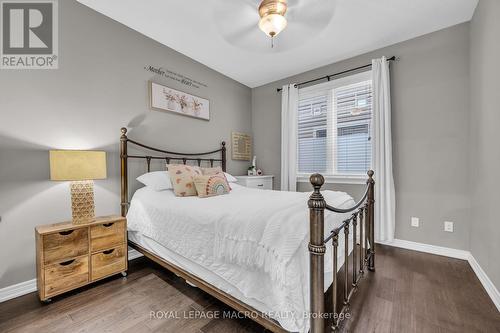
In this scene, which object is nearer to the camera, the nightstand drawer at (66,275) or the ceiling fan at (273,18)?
the nightstand drawer at (66,275)

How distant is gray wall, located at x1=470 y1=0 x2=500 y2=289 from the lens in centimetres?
171

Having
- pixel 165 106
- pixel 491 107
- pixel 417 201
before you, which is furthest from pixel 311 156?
pixel 165 106

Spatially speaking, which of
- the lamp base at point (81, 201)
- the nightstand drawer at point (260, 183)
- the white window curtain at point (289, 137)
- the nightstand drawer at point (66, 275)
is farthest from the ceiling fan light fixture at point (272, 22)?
the nightstand drawer at point (66, 275)

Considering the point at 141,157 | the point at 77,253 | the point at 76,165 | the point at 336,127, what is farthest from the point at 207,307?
the point at 336,127

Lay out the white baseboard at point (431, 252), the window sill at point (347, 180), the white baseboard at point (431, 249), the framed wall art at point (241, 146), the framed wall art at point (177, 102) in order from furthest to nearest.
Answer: the framed wall art at point (241, 146), the window sill at point (347, 180), the framed wall art at point (177, 102), the white baseboard at point (431, 249), the white baseboard at point (431, 252)

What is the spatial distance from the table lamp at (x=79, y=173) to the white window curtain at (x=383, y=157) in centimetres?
313

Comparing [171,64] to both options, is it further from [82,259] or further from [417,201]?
[417,201]

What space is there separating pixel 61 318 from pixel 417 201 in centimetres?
368

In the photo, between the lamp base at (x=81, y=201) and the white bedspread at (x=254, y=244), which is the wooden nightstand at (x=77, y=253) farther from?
the white bedspread at (x=254, y=244)

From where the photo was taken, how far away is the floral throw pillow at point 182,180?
231 cm

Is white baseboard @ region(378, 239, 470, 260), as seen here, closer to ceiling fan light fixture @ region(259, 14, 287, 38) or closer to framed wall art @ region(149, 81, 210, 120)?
ceiling fan light fixture @ region(259, 14, 287, 38)

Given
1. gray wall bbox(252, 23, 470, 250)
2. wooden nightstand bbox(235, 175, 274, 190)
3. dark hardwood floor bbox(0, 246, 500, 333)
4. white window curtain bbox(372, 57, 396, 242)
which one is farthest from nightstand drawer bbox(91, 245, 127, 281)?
gray wall bbox(252, 23, 470, 250)

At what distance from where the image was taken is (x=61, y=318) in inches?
58.9

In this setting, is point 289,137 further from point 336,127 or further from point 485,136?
point 485,136
